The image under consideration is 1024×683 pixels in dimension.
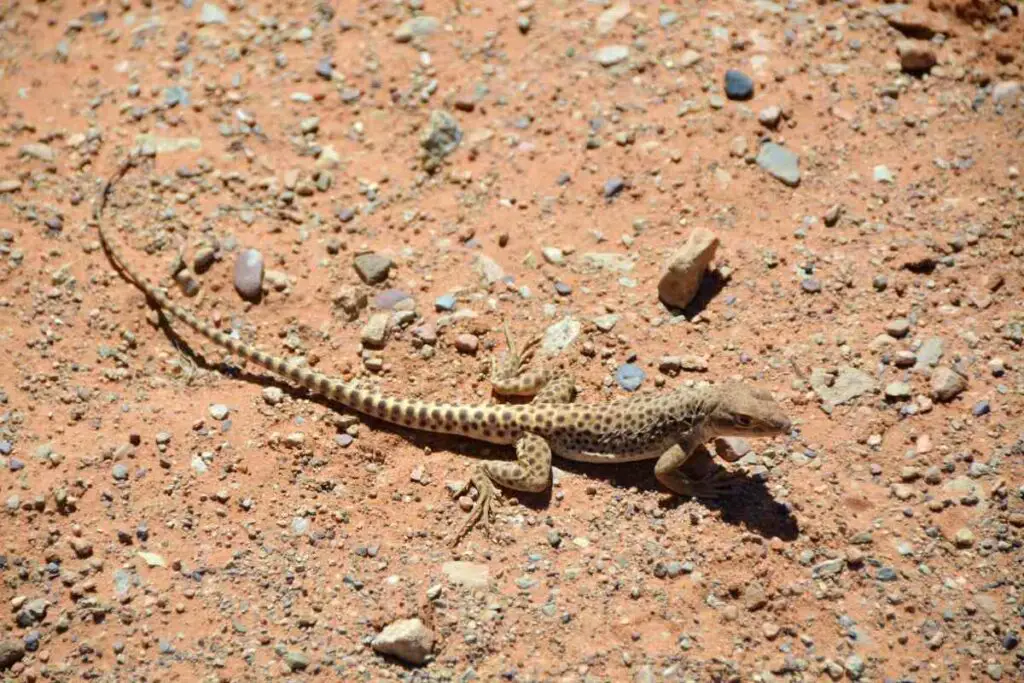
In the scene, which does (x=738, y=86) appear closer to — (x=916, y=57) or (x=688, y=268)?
(x=916, y=57)

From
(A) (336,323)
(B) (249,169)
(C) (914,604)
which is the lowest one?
(C) (914,604)

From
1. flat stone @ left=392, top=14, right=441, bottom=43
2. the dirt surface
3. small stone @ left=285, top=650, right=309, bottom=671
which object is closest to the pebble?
the dirt surface

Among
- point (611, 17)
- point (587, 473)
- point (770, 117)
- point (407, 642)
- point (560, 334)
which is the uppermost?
point (611, 17)

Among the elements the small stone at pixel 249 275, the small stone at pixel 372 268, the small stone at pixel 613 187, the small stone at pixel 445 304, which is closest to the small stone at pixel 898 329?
the small stone at pixel 613 187

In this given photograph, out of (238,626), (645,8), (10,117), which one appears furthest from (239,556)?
(645,8)

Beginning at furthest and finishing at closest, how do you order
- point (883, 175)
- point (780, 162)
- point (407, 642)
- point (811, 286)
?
1. point (780, 162)
2. point (883, 175)
3. point (811, 286)
4. point (407, 642)

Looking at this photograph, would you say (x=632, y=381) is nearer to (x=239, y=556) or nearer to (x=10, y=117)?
(x=239, y=556)

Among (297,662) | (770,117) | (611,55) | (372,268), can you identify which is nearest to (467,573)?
(297,662)
